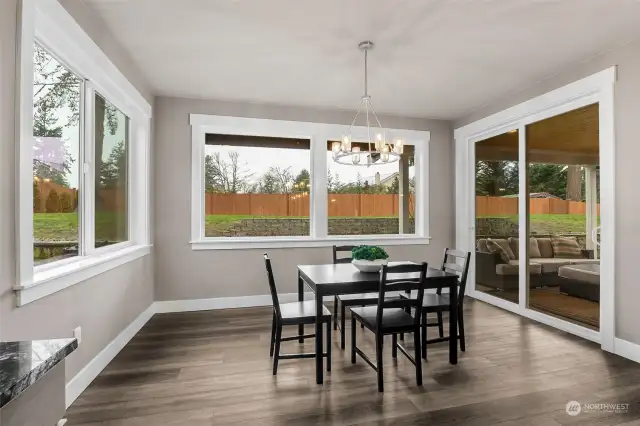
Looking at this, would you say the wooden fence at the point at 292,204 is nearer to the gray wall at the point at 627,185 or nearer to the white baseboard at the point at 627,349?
the gray wall at the point at 627,185

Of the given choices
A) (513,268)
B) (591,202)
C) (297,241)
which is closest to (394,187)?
(297,241)

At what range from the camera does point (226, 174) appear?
14.8 ft

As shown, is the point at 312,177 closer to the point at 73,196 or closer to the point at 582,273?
the point at 73,196

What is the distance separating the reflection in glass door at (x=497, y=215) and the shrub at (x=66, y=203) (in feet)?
14.5

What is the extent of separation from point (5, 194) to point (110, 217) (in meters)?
1.58

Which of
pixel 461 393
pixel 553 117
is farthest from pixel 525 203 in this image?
pixel 461 393

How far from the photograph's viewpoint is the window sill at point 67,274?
67.4 inches

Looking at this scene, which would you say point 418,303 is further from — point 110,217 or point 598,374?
point 110,217

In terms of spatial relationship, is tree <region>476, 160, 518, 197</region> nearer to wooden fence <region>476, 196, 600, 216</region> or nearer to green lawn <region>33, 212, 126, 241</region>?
wooden fence <region>476, 196, 600, 216</region>

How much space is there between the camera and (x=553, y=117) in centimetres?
364

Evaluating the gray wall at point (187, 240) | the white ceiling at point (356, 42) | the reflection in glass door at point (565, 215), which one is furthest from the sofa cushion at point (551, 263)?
the gray wall at point (187, 240)

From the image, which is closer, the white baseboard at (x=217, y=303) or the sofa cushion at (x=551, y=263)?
the sofa cushion at (x=551, y=263)

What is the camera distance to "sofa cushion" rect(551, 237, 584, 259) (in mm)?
3518

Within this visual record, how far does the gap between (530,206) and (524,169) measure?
0.43m
